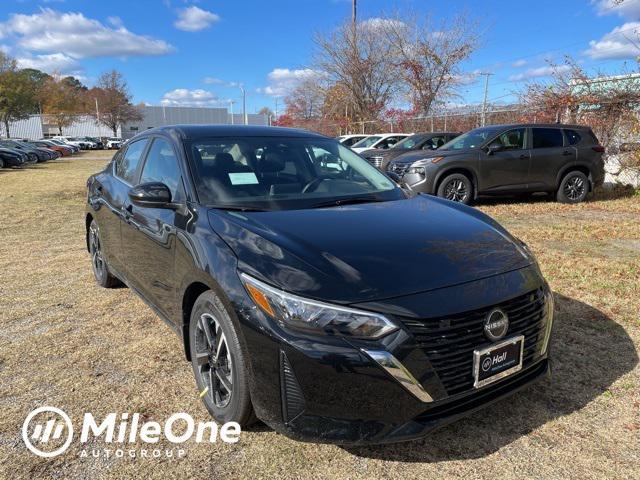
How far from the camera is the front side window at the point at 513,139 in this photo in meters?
9.84

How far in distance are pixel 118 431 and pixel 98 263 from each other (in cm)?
284

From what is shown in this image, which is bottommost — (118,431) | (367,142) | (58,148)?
(118,431)

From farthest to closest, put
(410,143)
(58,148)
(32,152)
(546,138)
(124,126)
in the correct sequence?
(124,126) < (58,148) < (32,152) < (410,143) < (546,138)

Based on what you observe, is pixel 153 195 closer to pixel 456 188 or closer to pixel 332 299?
pixel 332 299

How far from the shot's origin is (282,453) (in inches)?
96.1

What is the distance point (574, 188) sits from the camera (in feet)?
33.5

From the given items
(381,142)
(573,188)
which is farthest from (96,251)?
(381,142)

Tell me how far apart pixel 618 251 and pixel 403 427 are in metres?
5.43

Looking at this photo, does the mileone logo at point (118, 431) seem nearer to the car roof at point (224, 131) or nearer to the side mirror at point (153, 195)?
the side mirror at point (153, 195)

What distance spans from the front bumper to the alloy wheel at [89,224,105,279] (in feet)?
10.9

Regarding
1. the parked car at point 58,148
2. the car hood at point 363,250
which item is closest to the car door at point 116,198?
the car hood at point 363,250

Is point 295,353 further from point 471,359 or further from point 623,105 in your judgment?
point 623,105

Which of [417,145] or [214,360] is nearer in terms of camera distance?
[214,360]

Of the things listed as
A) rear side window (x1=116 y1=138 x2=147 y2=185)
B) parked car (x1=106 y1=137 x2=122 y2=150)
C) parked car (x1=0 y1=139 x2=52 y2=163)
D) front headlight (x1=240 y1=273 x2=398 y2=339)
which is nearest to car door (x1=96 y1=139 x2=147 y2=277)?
rear side window (x1=116 y1=138 x2=147 y2=185)
